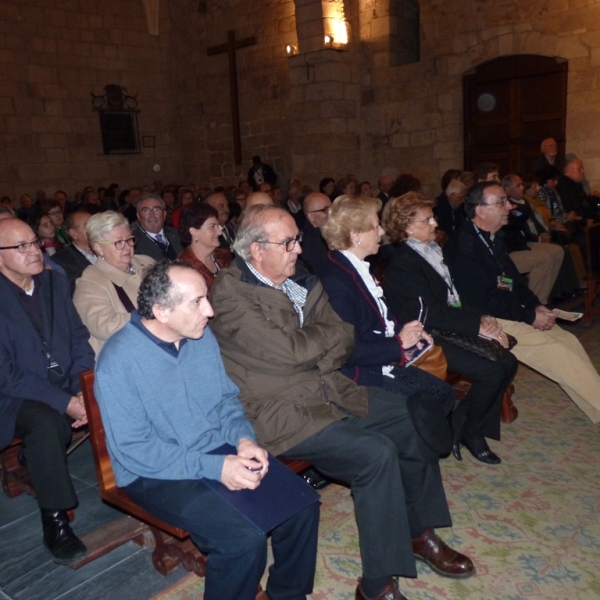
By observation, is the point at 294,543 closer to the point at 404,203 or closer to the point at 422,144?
the point at 404,203

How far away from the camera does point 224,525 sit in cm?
186

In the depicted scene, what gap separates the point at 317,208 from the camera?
487cm

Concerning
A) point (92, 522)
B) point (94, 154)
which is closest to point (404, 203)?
point (92, 522)

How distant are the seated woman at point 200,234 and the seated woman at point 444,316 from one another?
1.10m

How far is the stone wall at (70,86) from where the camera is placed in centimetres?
1144

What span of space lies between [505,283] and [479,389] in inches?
32.8

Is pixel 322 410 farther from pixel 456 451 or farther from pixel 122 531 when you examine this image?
pixel 456 451

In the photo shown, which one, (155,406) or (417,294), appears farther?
(417,294)

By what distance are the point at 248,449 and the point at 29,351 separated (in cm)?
125

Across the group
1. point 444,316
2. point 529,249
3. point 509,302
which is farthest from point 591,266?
point 444,316

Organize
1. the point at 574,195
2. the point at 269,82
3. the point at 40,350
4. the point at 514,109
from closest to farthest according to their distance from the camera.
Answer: the point at 40,350 → the point at 574,195 → the point at 514,109 → the point at 269,82

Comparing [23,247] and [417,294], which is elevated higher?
[23,247]

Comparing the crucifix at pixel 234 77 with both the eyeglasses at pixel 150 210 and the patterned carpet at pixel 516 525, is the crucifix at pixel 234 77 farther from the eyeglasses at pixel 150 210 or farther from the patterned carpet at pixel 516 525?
the patterned carpet at pixel 516 525

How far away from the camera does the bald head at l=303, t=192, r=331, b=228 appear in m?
4.86
